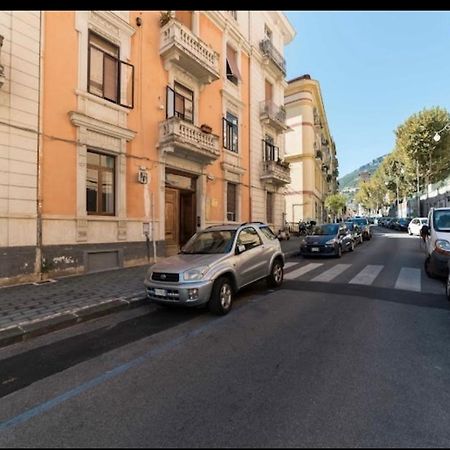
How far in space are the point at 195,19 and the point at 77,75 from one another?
7.35 meters

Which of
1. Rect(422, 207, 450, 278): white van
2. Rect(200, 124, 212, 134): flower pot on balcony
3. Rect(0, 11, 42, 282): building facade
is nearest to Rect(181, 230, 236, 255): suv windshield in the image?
Rect(0, 11, 42, 282): building facade

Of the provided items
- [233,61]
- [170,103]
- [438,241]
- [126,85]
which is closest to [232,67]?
[233,61]

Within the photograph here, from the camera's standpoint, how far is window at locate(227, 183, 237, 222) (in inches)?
648

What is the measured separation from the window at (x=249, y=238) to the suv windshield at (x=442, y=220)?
213 inches

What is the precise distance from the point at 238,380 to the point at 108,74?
10.7m

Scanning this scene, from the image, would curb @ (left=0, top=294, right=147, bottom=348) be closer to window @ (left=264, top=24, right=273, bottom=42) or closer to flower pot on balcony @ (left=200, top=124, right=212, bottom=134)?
flower pot on balcony @ (left=200, top=124, right=212, bottom=134)

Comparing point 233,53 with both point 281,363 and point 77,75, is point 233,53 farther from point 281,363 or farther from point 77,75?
point 281,363

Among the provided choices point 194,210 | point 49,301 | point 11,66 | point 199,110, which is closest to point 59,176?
point 11,66

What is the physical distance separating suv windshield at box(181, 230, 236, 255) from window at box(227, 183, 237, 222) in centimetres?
899

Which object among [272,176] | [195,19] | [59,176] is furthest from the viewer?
[272,176]

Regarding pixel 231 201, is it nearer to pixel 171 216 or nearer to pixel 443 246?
pixel 171 216

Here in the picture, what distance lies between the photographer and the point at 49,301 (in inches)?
248

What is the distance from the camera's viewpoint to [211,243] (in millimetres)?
6922

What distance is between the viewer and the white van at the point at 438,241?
793 centimetres
